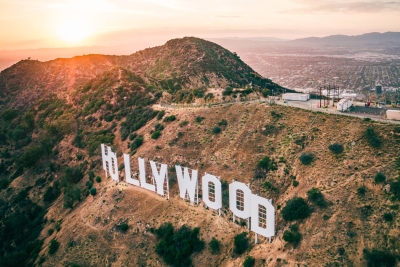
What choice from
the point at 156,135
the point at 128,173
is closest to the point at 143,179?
the point at 128,173

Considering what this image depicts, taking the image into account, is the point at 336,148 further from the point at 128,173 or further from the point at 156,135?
the point at 128,173

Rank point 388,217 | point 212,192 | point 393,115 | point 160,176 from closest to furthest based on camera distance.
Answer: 1. point 388,217
2. point 212,192
3. point 393,115
4. point 160,176

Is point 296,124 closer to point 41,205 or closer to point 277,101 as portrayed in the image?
point 277,101

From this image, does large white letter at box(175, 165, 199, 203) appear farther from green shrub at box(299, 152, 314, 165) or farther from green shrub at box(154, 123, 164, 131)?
green shrub at box(154, 123, 164, 131)

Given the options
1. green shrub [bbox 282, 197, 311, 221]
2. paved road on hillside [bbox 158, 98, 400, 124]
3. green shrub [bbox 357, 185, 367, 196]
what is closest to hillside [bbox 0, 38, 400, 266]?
green shrub [bbox 357, 185, 367, 196]

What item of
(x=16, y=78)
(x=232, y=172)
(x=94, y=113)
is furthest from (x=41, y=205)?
(x=16, y=78)

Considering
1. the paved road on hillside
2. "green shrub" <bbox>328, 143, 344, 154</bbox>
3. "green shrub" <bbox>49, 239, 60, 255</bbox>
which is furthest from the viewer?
the paved road on hillside

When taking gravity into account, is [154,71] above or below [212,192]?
above
